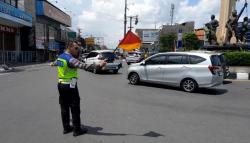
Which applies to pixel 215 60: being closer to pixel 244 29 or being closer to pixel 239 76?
pixel 239 76

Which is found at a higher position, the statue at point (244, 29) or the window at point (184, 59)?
the statue at point (244, 29)

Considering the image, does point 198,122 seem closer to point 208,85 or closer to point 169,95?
point 169,95

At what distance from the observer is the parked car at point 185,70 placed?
480 inches

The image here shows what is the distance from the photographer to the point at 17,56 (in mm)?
41438

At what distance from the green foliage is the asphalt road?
8.01m

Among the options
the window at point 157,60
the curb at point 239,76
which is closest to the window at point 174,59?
the window at point 157,60

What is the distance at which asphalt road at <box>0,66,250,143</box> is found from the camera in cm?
586

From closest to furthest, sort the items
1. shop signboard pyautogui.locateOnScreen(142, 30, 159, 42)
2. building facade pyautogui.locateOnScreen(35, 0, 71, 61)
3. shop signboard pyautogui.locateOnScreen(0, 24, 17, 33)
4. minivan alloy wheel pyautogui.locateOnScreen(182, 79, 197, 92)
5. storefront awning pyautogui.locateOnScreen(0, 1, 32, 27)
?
1. minivan alloy wheel pyautogui.locateOnScreen(182, 79, 197, 92)
2. storefront awning pyautogui.locateOnScreen(0, 1, 32, 27)
3. shop signboard pyautogui.locateOnScreen(0, 24, 17, 33)
4. building facade pyautogui.locateOnScreen(35, 0, 71, 61)
5. shop signboard pyautogui.locateOnScreen(142, 30, 159, 42)

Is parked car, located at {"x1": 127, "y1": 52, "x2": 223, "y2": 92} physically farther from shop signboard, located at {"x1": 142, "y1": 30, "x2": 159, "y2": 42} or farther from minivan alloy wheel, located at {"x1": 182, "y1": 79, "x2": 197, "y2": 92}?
shop signboard, located at {"x1": 142, "y1": 30, "x2": 159, "y2": 42}

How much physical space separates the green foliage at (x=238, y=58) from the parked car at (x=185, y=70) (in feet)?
21.6

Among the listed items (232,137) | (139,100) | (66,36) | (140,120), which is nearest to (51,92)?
(139,100)

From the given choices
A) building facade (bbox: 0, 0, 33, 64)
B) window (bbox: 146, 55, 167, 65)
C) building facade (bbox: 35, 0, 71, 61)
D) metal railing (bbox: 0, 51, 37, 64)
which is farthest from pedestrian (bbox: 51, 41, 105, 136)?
building facade (bbox: 35, 0, 71, 61)

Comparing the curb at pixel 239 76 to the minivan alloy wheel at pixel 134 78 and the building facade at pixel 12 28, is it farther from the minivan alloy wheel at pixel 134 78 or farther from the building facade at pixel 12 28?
the building facade at pixel 12 28

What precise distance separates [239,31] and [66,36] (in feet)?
182
